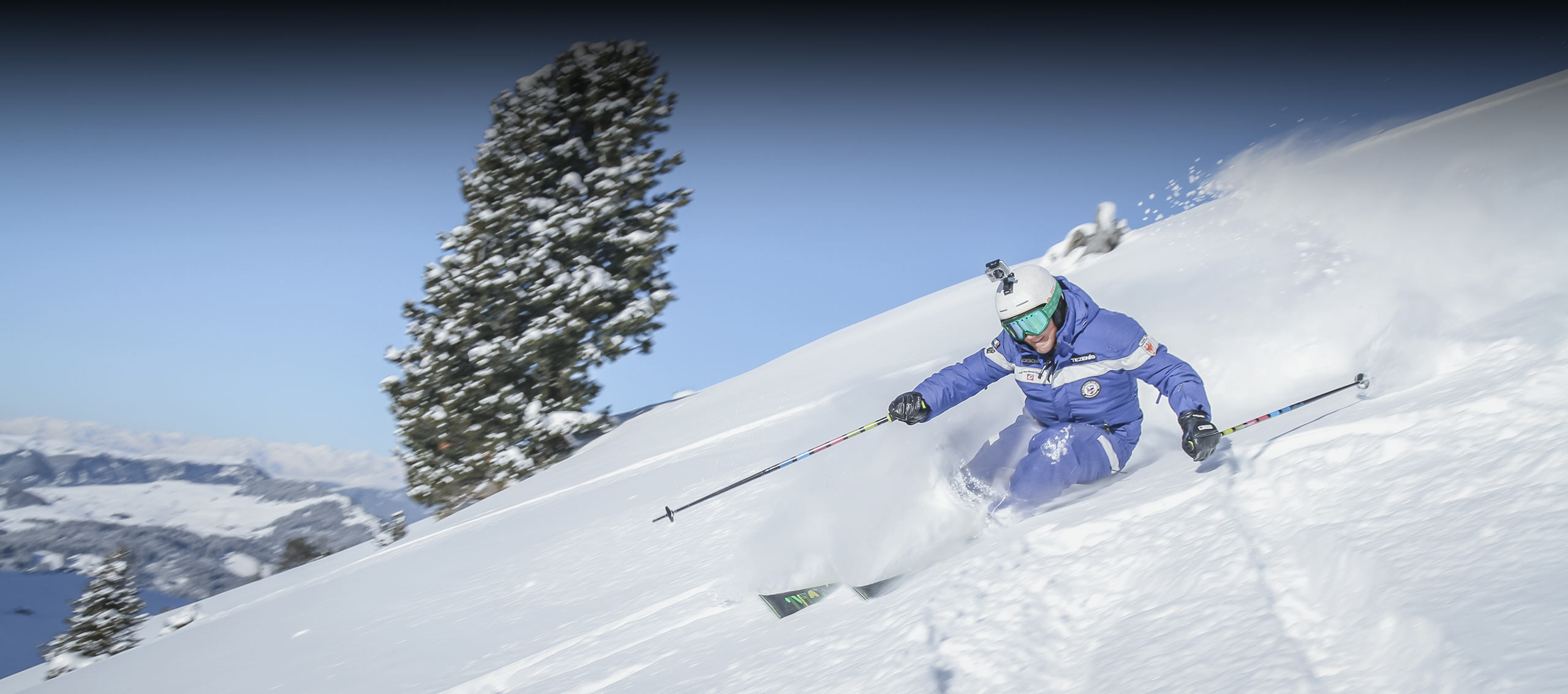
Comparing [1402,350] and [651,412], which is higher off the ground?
[651,412]

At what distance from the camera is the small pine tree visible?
82.0ft

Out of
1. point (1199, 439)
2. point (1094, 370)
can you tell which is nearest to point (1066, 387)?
point (1094, 370)

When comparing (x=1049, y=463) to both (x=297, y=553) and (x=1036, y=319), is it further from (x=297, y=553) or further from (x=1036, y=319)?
(x=297, y=553)

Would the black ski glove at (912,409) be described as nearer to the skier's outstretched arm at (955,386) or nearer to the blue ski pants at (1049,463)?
the skier's outstretched arm at (955,386)

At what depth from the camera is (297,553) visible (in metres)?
26.0

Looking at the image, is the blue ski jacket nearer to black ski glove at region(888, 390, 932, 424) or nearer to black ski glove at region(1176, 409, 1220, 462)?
black ski glove at region(1176, 409, 1220, 462)

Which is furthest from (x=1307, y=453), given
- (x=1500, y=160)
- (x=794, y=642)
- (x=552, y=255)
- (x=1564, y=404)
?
(x=552, y=255)

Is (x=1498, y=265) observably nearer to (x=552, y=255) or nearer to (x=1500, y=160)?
(x=1500, y=160)

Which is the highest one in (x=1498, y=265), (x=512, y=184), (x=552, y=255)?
(x=512, y=184)

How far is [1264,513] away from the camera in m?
2.29

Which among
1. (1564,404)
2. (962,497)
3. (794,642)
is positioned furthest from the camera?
(962,497)

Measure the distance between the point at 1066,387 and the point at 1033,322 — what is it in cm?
47

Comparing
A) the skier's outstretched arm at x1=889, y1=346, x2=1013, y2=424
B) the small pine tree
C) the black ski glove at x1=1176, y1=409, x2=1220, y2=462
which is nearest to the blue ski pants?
the skier's outstretched arm at x1=889, y1=346, x2=1013, y2=424

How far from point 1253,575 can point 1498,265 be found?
425 centimetres
